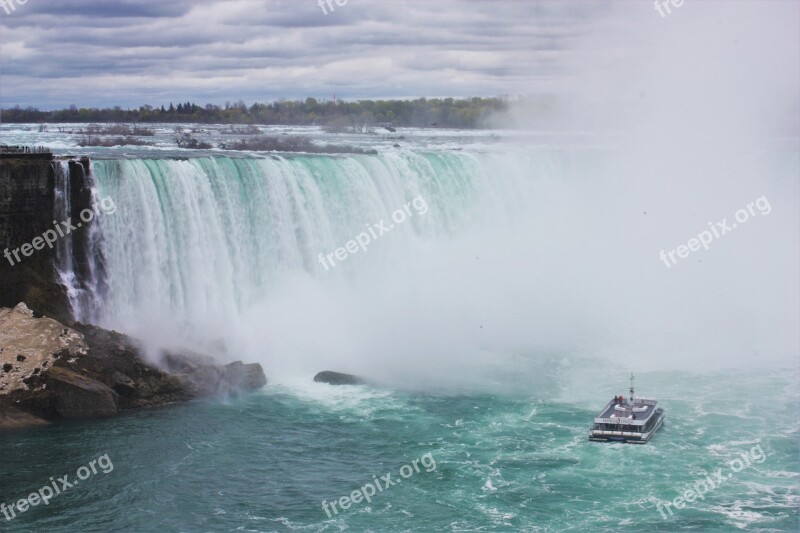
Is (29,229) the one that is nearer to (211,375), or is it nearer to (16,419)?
(16,419)

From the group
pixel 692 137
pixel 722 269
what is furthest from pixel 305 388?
pixel 692 137

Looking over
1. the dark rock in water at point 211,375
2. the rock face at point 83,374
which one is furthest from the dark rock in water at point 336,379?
the rock face at point 83,374

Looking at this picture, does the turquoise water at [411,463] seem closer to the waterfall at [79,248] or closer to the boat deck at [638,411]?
the boat deck at [638,411]

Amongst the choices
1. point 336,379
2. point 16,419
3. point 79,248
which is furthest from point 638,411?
point 79,248

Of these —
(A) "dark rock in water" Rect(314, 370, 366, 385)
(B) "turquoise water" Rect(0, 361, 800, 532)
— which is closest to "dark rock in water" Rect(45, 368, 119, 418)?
(B) "turquoise water" Rect(0, 361, 800, 532)

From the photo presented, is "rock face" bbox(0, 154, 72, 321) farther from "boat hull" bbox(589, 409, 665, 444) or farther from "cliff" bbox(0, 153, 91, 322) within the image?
"boat hull" bbox(589, 409, 665, 444)
